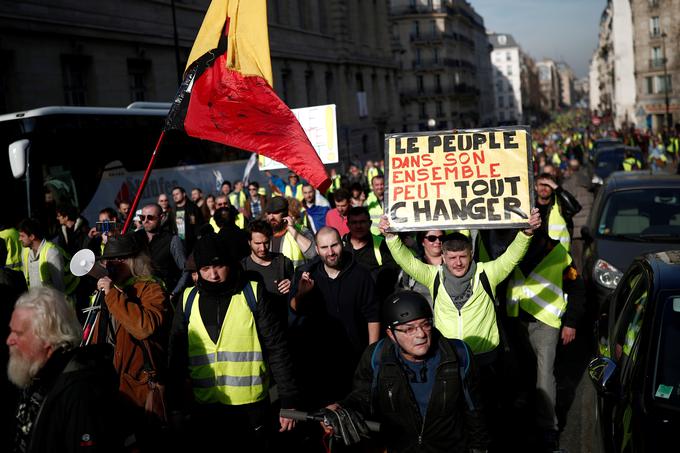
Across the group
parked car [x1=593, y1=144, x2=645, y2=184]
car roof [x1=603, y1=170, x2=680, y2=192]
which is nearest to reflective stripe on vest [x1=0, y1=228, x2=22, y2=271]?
car roof [x1=603, y1=170, x2=680, y2=192]

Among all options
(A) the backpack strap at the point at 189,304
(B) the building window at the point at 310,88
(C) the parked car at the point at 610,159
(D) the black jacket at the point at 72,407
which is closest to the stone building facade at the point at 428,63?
(B) the building window at the point at 310,88

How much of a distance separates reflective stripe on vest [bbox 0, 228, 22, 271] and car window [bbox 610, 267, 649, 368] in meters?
5.90

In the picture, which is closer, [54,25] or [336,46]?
[54,25]

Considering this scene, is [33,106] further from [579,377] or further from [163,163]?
[579,377]

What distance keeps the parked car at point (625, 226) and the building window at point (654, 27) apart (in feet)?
219

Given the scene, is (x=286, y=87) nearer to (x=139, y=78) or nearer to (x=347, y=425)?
(x=139, y=78)

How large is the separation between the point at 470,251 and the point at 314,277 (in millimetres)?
1238

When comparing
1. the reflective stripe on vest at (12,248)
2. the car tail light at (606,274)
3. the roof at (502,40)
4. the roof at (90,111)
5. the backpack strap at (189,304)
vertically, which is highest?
the roof at (502,40)

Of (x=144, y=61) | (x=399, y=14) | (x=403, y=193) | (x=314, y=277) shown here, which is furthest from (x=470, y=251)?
(x=399, y=14)

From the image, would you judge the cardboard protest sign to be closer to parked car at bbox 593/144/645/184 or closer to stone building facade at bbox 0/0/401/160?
stone building facade at bbox 0/0/401/160

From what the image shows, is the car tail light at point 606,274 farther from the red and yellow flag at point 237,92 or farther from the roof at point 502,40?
the roof at point 502,40

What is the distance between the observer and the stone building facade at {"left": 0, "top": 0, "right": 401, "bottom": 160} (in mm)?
20891

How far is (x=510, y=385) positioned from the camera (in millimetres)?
5930

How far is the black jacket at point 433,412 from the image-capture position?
12.0 feet
